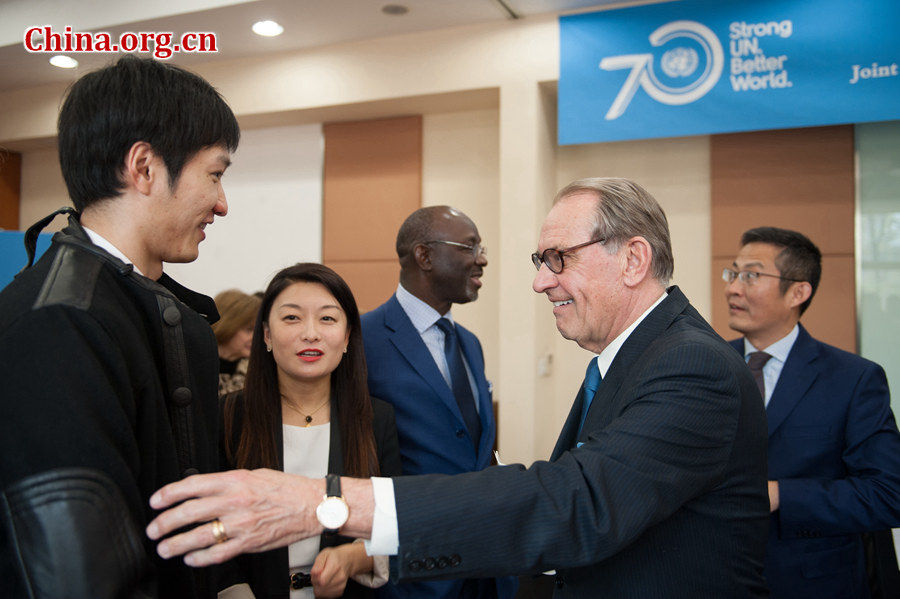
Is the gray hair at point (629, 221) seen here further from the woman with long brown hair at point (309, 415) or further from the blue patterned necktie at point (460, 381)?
the blue patterned necktie at point (460, 381)

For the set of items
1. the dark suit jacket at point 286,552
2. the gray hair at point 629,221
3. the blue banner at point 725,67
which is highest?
the blue banner at point 725,67

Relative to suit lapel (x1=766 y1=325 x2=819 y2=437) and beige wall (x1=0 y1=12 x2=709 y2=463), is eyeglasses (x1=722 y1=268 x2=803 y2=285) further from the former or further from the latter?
beige wall (x1=0 y1=12 x2=709 y2=463)

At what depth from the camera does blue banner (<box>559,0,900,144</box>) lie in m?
3.61

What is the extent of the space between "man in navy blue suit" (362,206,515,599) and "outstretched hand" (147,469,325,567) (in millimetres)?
1283

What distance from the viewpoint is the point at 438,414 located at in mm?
2387

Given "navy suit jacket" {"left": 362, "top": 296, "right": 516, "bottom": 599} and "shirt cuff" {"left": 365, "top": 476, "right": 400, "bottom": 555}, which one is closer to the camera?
"shirt cuff" {"left": 365, "top": 476, "right": 400, "bottom": 555}

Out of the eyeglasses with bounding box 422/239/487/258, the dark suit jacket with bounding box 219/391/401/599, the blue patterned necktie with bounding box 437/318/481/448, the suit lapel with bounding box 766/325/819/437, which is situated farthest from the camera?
the eyeglasses with bounding box 422/239/487/258

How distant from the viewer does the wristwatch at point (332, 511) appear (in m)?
0.99

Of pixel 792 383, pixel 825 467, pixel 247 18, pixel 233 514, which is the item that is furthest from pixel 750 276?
pixel 247 18

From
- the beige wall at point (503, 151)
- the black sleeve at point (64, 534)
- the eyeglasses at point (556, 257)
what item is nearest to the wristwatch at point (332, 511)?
the black sleeve at point (64, 534)

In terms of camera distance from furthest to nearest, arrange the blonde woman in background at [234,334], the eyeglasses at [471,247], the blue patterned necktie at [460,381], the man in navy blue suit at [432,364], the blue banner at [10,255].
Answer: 1. the blonde woman in background at [234,334]
2. the eyeglasses at [471,247]
3. the blue patterned necktie at [460,381]
4. the man in navy blue suit at [432,364]
5. the blue banner at [10,255]

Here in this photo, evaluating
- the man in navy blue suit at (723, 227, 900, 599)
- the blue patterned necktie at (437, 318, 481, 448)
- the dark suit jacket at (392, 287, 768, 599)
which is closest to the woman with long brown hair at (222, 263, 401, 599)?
the blue patterned necktie at (437, 318, 481, 448)

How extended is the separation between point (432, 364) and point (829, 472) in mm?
1383

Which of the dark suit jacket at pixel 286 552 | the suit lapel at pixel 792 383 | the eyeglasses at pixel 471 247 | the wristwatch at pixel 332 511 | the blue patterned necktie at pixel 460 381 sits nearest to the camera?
the wristwatch at pixel 332 511
